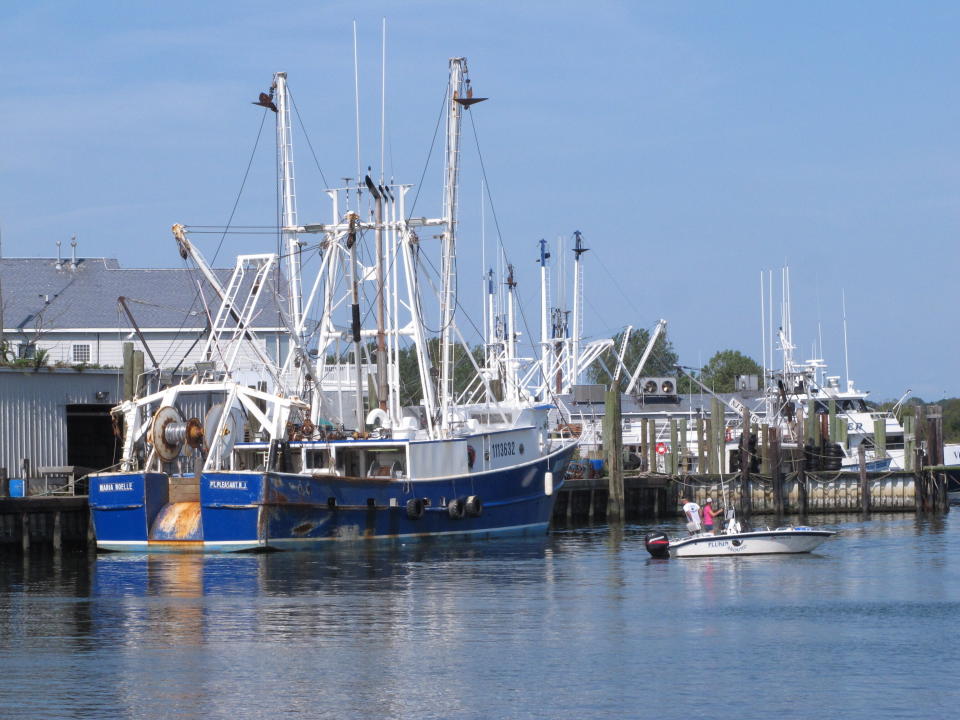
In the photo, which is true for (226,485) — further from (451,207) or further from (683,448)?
(683,448)

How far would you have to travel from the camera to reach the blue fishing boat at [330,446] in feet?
137

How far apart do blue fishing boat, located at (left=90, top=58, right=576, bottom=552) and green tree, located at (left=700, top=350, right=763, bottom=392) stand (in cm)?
8733

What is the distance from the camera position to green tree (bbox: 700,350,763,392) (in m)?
138

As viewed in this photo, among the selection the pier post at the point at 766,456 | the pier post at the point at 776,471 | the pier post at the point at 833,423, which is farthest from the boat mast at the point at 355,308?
the pier post at the point at 833,423

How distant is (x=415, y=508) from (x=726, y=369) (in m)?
99.5

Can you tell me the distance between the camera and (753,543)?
4072cm

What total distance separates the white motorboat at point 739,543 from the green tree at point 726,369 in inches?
3729

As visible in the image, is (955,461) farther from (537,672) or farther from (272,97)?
(537,672)

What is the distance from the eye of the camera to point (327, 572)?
37.9 m

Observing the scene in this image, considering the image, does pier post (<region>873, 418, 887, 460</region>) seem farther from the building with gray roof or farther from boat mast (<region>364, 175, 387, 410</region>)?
boat mast (<region>364, 175, 387, 410</region>)

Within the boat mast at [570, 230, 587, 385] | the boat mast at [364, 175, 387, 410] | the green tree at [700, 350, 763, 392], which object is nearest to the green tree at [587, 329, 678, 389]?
the green tree at [700, 350, 763, 392]

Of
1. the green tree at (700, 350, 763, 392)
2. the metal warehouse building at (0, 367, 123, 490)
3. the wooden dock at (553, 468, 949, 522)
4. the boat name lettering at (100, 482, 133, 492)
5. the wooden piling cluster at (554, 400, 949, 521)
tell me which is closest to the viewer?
the boat name lettering at (100, 482, 133, 492)

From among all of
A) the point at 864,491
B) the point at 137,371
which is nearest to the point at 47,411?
the point at 137,371

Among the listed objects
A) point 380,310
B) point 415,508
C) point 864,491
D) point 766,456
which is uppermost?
point 380,310
